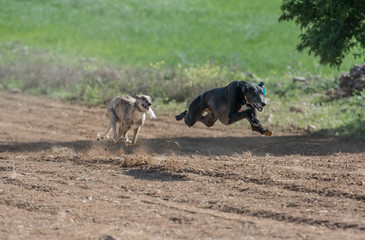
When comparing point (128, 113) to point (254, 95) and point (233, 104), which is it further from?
point (254, 95)

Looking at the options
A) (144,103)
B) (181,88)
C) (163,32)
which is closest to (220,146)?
(144,103)

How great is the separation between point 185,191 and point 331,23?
7557 mm

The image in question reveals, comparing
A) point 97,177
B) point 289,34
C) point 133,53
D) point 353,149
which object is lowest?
point 97,177

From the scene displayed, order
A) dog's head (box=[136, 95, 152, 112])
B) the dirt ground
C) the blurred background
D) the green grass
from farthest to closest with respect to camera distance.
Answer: the green grass, the blurred background, dog's head (box=[136, 95, 152, 112]), the dirt ground

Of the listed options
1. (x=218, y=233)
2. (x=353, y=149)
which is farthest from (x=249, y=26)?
(x=218, y=233)

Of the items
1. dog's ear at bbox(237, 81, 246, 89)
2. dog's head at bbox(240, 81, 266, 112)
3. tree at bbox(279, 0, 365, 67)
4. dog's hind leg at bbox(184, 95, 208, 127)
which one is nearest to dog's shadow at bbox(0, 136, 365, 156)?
dog's hind leg at bbox(184, 95, 208, 127)

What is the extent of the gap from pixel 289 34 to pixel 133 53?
28.9 ft

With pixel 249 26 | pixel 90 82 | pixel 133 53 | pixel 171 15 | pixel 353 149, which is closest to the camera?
pixel 353 149

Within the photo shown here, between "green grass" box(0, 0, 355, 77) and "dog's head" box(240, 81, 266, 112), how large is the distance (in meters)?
13.0

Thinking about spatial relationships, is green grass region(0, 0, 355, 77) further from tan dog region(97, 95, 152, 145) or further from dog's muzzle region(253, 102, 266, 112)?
dog's muzzle region(253, 102, 266, 112)

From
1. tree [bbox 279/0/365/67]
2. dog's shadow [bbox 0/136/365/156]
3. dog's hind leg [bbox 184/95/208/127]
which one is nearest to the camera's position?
dog's hind leg [bbox 184/95/208/127]

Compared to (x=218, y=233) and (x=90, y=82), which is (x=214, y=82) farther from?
(x=218, y=233)

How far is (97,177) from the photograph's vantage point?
9.46 m

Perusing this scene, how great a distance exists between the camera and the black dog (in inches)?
360
